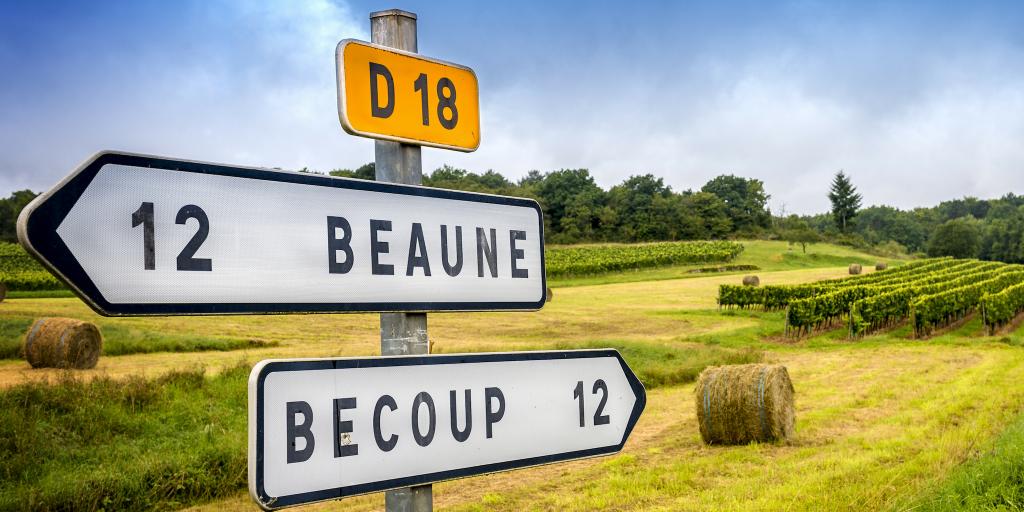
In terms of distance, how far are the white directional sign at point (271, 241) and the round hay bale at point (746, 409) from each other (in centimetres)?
887

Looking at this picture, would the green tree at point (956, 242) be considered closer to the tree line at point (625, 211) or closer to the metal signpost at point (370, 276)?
the tree line at point (625, 211)

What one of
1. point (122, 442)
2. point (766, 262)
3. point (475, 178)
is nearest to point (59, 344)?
point (122, 442)

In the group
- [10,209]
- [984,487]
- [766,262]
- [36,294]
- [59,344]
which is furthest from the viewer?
[766,262]

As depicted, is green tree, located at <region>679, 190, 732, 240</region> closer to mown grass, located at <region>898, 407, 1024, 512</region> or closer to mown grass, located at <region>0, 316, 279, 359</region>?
mown grass, located at <region>0, 316, 279, 359</region>

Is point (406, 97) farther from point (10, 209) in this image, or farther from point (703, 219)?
point (703, 219)

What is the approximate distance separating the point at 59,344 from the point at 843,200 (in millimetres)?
143622

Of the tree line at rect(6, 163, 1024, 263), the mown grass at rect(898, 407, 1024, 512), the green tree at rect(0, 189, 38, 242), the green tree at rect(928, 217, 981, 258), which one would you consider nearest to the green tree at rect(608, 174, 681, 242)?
the tree line at rect(6, 163, 1024, 263)

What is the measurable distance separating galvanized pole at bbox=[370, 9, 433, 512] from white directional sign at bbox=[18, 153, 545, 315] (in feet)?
0.32

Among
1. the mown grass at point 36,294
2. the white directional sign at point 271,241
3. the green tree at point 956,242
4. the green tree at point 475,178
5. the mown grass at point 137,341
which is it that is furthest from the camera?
the green tree at point 956,242

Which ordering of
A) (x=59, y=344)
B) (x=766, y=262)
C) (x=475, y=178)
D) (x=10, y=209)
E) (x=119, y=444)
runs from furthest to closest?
(x=475, y=178), (x=766, y=262), (x=10, y=209), (x=59, y=344), (x=119, y=444)

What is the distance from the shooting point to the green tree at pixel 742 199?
402 feet

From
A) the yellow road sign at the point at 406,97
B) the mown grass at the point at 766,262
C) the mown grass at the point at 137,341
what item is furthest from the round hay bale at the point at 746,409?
the mown grass at the point at 766,262

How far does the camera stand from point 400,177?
9.12ft

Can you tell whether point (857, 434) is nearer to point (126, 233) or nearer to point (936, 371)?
point (936, 371)
